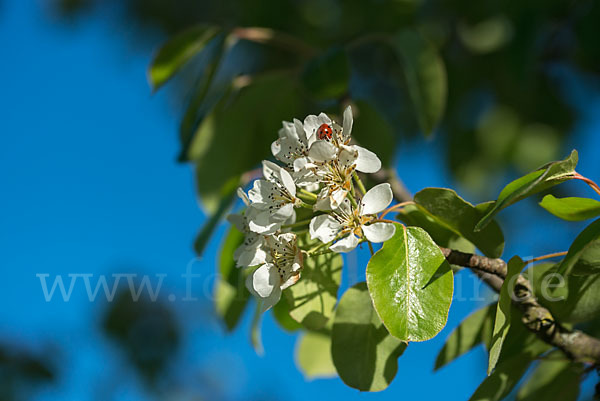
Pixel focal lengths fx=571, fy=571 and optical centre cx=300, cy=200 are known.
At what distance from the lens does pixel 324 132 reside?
0.93 m

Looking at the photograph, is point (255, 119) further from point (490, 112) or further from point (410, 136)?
point (410, 136)

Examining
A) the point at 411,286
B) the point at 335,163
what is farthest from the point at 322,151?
the point at 411,286

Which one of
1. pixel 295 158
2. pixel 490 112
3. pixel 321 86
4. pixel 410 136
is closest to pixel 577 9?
pixel 490 112

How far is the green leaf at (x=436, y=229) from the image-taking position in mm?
968

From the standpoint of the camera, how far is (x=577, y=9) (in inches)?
91.5

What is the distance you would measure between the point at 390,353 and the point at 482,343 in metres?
0.28

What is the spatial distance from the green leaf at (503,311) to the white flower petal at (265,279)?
1.10 feet

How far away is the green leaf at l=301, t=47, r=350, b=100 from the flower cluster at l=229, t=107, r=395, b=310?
49cm

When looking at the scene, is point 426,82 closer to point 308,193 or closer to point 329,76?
point 329,76

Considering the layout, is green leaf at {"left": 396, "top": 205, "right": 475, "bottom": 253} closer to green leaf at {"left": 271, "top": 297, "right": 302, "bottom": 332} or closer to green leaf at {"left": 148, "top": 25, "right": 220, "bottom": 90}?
green leaf at {"left": 271, "top": 297, "right": 302, "bottom": 332}

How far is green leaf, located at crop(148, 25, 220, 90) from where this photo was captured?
1.59 meters

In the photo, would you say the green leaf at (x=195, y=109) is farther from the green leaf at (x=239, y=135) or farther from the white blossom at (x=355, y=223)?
the white blossom at (x=355, y=223)

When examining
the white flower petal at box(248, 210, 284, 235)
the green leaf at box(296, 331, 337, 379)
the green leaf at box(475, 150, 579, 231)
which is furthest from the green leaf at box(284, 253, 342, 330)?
the green leaf at box(296, 331, 337, 379)

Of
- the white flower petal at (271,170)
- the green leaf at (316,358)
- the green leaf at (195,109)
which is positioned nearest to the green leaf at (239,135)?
the green leaf at (195,109)
